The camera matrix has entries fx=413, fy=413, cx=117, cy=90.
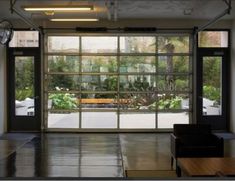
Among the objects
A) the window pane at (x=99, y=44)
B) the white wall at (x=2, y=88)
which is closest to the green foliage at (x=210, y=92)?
the window pane at (x=99, y=44)

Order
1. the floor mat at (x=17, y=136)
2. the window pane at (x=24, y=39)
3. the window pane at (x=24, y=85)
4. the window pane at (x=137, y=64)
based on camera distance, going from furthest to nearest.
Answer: the window pane at (x=137, y=64), the window pane at (x=24, y=85), the window pane at (x=24, y=39), the floor mat at (x=17, y=136)

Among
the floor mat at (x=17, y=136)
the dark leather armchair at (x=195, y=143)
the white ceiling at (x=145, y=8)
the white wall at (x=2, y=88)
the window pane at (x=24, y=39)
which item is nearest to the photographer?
the dark leather armchair at (x=195, y=143)

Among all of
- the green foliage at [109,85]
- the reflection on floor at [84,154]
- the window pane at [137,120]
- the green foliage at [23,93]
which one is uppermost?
the green foliage at [109,85]

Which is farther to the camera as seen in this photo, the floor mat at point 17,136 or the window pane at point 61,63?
the window pane at point 61,63

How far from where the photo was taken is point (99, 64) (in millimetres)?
12281

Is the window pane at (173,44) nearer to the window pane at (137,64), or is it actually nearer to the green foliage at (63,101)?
the window pane at (137,64)

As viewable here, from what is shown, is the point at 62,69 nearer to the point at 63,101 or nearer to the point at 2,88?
the point at 63,101

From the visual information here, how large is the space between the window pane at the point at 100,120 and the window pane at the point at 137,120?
0.27 meters

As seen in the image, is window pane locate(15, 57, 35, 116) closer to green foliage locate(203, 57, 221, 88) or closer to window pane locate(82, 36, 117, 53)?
window pane locate(82, 36, 117, 53)

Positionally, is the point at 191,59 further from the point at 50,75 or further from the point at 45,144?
the point at 45,144

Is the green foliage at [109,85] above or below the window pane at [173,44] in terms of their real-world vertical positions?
below

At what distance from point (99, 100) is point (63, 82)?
1.20 meters

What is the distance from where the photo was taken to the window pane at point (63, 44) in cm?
1216

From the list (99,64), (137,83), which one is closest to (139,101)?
(137,83)
